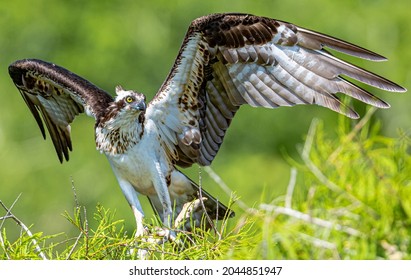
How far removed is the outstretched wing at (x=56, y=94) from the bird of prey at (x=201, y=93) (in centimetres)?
1

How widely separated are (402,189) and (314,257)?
1.41 ft

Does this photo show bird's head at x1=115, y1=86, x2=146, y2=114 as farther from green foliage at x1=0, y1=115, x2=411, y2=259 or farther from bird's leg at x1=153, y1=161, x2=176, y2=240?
green foliage at x1=0, y1=115, x2=411, y2=259

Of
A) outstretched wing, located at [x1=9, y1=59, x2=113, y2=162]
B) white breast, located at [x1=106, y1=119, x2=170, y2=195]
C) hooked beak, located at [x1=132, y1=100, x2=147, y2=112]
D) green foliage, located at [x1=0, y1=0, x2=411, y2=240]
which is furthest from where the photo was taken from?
green foliage, located at [x1=0, y1=0, x2=411, y2=240]

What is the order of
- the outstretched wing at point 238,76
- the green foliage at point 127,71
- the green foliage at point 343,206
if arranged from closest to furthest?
the green foliage at point 343,206, the outstretched wing at point 238,76, the green foliage at point 127,71

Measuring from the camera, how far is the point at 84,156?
19.1 metres

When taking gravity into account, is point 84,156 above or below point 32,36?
below

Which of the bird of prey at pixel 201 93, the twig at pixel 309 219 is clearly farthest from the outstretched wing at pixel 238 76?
the twig at pixel 309 219

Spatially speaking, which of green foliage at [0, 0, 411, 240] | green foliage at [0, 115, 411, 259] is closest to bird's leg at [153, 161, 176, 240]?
green foliage at [0, 115, 411, 259]

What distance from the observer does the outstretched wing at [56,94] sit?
7469 mm

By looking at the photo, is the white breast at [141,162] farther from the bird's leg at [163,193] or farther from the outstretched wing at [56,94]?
the outstretched wing at [56,94]

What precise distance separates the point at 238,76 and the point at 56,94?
1.63m

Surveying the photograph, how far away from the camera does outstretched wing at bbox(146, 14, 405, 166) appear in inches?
261
